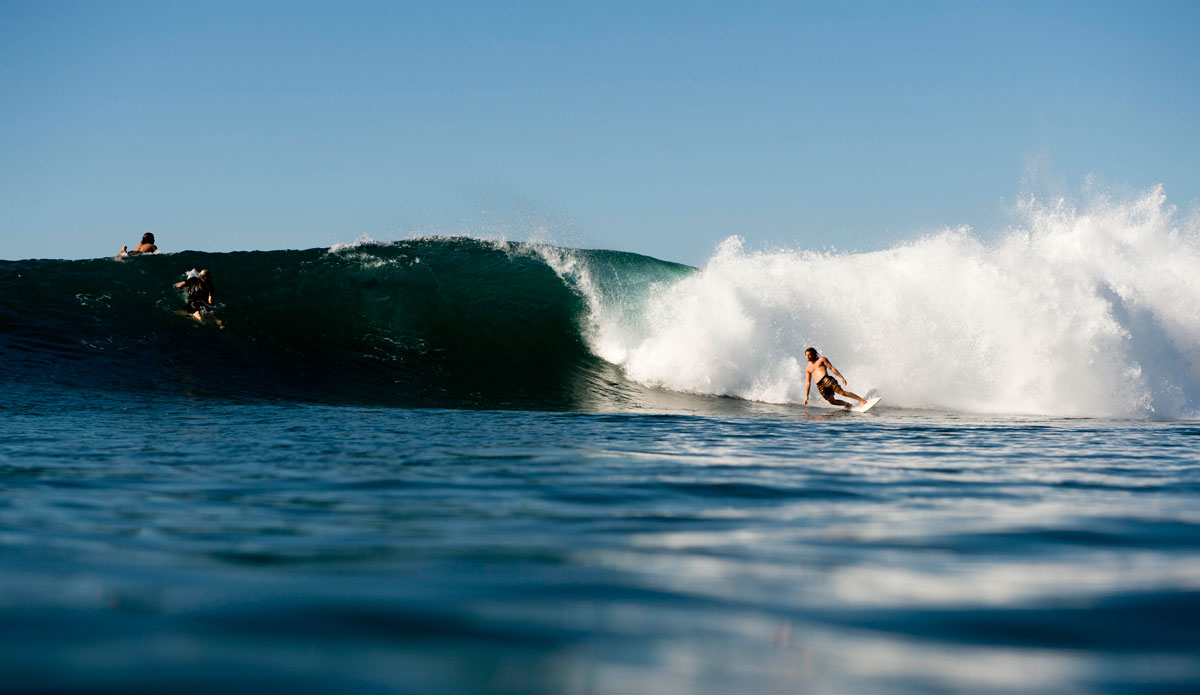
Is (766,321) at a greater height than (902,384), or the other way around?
(766,321)

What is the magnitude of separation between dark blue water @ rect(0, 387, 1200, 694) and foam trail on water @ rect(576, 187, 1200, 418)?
9.22m

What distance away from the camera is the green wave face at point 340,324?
11195 millimetres

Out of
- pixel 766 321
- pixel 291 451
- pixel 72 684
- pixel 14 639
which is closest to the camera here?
pixel 72 684

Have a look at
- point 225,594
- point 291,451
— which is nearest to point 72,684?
point 225,594

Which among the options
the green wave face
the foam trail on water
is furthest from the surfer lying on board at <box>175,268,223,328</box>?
the foam trail on water

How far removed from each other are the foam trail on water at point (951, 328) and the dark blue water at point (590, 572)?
9.22 metres

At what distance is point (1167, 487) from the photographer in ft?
14.5

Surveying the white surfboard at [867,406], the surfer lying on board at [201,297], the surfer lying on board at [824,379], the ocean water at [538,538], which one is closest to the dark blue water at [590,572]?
the ocean water at [538,538]

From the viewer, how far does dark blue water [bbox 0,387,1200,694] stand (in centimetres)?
159

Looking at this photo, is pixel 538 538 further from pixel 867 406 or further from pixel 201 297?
pixel 201 297

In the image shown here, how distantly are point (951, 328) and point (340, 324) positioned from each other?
1078 cm

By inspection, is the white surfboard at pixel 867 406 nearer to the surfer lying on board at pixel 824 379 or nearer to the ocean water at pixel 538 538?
the surfer lying on board at pixel 824 379

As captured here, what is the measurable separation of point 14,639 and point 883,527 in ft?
8.77

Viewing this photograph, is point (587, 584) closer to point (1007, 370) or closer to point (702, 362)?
point (702, 362)
